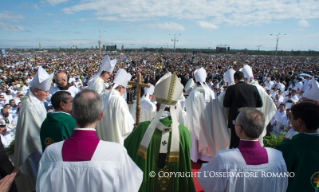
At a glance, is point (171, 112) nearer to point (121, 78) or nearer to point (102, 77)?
point (121, 78)

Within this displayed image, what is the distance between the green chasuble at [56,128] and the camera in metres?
2.57

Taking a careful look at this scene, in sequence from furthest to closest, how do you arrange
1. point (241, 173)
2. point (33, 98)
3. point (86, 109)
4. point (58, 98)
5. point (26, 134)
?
point (33, 98)
point (26, 134)
point (58, 98)
point (241, 173)
point (86, 109)

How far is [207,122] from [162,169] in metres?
2.80

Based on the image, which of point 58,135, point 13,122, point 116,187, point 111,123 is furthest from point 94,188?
point 13,122

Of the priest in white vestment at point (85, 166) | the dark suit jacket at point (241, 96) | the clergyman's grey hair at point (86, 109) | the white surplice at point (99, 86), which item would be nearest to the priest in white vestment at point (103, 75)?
the white surplice at point (99, 86)

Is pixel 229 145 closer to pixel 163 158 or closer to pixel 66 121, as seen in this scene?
pixel 163 158

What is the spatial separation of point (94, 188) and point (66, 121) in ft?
3.99

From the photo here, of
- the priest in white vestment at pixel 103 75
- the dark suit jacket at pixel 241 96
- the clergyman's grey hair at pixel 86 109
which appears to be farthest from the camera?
the priest in white vestment at pixel 103 75

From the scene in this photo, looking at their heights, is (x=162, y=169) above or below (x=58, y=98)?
below

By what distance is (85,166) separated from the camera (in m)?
1.62

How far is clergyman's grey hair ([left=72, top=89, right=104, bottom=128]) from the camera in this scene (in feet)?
5.74

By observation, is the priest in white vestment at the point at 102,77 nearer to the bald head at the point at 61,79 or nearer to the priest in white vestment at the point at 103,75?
the priest in white vestment at the point at 103,75

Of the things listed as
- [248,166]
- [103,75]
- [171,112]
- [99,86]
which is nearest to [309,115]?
[248,166]

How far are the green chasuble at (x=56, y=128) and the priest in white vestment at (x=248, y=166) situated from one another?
5.35 feet
